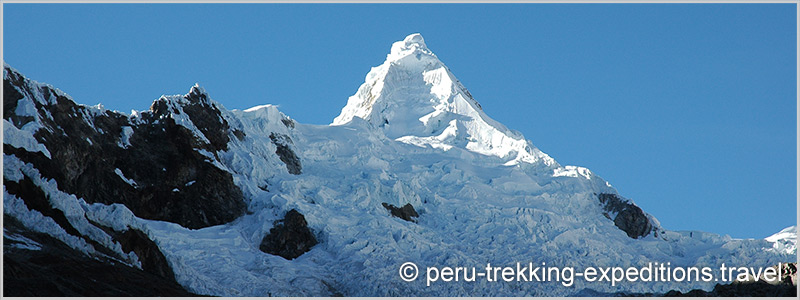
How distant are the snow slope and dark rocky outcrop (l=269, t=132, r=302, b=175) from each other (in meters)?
1.31

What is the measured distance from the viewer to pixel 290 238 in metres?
141

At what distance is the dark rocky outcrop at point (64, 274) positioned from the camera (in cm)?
8012

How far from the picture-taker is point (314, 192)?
15688 cm

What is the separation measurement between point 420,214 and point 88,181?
47.2 metres

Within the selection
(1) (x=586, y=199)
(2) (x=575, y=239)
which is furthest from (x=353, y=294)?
(1) (x=586, y=199)

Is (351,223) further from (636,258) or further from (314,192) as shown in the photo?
(636,258)

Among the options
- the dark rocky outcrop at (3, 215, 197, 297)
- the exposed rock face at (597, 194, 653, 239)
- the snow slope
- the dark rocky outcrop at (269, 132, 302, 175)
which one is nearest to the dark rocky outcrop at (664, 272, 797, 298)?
the snow slope

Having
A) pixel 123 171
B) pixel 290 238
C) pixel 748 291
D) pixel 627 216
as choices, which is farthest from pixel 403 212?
pixel 748 291

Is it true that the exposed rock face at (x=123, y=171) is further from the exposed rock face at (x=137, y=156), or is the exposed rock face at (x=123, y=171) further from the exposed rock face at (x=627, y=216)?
the exposed rock face at (x=627, y=216)

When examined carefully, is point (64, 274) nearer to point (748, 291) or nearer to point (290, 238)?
point (290, 238)

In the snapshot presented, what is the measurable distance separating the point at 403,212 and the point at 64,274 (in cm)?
7523

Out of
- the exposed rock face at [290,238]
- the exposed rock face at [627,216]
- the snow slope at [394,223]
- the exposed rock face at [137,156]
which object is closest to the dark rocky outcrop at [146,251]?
the snow slope at [394,223]

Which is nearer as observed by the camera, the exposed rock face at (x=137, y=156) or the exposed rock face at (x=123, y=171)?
the exposed rock face at (x=123, y=171)

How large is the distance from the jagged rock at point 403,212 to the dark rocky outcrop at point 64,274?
2201 inches
